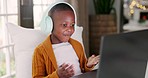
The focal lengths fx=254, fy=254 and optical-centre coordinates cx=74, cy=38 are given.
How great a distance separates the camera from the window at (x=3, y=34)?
7.32ft

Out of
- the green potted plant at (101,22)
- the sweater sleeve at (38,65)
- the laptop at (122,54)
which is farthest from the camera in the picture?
the green potted plant at (101,22)

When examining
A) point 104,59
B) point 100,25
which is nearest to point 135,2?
point 100,25

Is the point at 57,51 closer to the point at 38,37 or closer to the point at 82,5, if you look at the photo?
the point at 38,37

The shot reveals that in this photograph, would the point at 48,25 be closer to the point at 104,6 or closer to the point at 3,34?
the point at 3,34

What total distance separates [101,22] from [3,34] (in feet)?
6.98

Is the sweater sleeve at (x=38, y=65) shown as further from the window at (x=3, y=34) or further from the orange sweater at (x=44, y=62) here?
the window at (x=3, y=34)

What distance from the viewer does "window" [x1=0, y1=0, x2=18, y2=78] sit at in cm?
223

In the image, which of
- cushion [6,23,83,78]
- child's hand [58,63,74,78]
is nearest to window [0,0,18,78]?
cushion [6,23,83,78]

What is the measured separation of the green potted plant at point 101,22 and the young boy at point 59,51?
2584 mm

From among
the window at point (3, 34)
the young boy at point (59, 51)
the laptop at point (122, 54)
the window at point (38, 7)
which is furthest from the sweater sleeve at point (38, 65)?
the window at point (38, 7)

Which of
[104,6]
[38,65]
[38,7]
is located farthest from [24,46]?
[104,6]

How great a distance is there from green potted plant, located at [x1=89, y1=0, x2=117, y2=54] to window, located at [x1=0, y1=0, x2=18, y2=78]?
193 cm

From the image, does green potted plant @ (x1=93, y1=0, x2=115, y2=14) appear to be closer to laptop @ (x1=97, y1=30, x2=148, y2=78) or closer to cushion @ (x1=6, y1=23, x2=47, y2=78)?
cushion @ (x1=6, y1=23, x2=47, y2=78)

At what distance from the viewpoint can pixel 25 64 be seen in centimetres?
154
